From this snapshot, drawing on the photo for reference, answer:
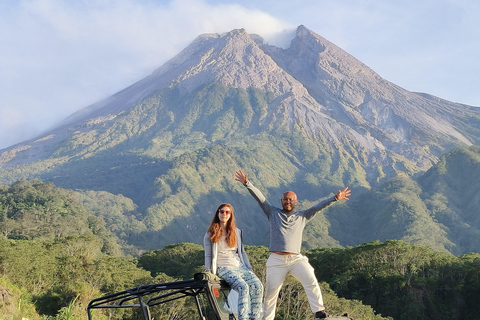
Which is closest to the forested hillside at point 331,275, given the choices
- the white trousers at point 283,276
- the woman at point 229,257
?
→ the white trousers at point 283,276

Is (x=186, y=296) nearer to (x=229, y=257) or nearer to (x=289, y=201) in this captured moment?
(x=229, y=257)

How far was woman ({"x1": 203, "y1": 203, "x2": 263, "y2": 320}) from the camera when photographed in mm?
4703

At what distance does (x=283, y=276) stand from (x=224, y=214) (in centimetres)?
94

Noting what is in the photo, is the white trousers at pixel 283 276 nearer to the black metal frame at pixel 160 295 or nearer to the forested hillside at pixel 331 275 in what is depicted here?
the black metal frame at pixel 160 295

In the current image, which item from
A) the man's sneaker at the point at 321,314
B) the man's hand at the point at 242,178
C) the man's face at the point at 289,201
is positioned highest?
the man's hand at the point at 242,178

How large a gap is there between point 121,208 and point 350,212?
175 ft

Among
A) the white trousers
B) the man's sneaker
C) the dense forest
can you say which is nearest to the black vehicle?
the man's sneaker

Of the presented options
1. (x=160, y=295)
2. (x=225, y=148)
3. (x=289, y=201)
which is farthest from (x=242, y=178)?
(x=225, y=148)

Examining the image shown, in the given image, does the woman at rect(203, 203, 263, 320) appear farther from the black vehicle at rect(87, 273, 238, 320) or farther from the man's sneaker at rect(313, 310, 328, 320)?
the man's sneaker at rect(313, 310, 328, 320)

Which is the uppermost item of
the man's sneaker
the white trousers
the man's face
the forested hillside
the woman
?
the man's face

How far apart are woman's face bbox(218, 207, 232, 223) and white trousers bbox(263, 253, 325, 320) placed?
73cm

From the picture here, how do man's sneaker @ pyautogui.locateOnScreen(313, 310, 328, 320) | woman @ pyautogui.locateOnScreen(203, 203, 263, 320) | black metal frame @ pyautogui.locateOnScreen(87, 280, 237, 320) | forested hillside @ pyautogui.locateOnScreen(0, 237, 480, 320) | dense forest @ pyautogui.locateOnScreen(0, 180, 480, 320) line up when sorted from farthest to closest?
forested hillside @ pyautogui.locateOnScreen(0, 237, 480, 320)
dense forest @ pyautogui.locateOnScreen(0, 180, 480, 320)
man's sneaker @ pyautogui.locateOnScreen(313, 310, 328, 320)
woman @ pyautogui.locateOnScreen(203, 203, 263, 320)
black metal frame @ pyautogui.locateOnScreen(87, 280, 237, 320)

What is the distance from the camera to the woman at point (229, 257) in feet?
15.4

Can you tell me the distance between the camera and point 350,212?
5074 inches
